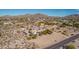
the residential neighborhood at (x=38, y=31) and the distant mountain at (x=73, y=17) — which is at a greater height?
the distant mountain at (x=73, y=17)

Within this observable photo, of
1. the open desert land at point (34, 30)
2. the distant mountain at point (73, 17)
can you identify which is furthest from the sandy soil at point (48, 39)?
the distant mountain at point (73, 17)

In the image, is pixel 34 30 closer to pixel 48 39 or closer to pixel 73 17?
pixel 48 39

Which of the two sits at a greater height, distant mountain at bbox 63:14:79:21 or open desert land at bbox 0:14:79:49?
distant mountain at bbox 63:14:79:21

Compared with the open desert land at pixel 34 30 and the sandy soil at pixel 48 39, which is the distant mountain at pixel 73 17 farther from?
the sandy soil at pixel 48 39

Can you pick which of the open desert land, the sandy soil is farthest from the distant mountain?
the sandy soil

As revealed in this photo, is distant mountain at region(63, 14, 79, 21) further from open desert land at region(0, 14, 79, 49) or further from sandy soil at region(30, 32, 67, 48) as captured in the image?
sandy soil at region(30, 32, 67, 48)

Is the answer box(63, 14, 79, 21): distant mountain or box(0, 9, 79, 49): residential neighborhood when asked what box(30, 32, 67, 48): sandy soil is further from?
box(63, 14, 79, 21): distant mountain

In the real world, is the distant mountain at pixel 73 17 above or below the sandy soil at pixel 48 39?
above

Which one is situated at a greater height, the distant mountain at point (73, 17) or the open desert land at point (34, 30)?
the distant mountain at point (73, 17)

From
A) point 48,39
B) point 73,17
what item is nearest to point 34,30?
point 48,39

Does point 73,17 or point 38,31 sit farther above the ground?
point 73,17

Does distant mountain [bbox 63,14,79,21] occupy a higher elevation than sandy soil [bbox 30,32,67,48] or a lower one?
higher
